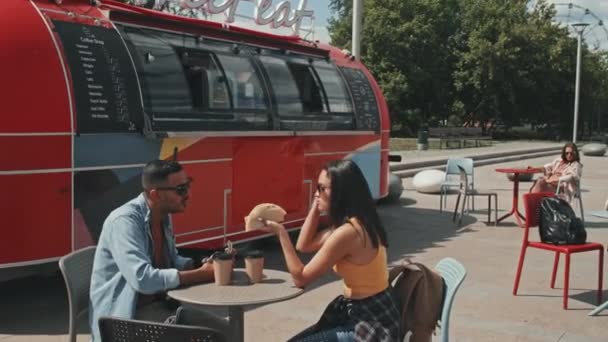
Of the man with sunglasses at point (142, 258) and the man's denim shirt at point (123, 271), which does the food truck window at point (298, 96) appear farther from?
the man's denim shirt at point (123, 271)

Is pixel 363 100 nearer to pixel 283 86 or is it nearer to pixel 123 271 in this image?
pixel 283 86

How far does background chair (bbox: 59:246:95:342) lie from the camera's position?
346cm

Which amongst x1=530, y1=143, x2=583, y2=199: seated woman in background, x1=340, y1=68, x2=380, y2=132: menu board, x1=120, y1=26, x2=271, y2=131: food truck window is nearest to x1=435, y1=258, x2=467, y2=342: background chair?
x1=120, y1=26, x2=271, y2=131: food truck window

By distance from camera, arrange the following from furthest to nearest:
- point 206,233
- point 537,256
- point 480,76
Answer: point 480,76, point 537,256, point 206,233

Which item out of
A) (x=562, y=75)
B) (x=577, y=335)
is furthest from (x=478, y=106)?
(x=577, y=335)

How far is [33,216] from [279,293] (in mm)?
2789

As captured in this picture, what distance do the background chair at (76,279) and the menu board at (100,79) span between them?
1985 mm

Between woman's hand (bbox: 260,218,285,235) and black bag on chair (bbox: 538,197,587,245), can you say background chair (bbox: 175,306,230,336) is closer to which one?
woman's hand (bbox: 260,218,285,235)

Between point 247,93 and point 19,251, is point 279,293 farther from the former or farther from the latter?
point 247,93

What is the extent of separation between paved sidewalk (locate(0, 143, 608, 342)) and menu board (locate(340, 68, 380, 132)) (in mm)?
1589

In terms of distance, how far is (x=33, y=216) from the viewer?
5.23m

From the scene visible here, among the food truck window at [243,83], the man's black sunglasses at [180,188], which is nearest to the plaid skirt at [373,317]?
the man's black sunglasses at [180,188]

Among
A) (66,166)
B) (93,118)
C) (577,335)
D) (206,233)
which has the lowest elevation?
(577,335)

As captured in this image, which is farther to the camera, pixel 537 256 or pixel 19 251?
pixel 537 256
